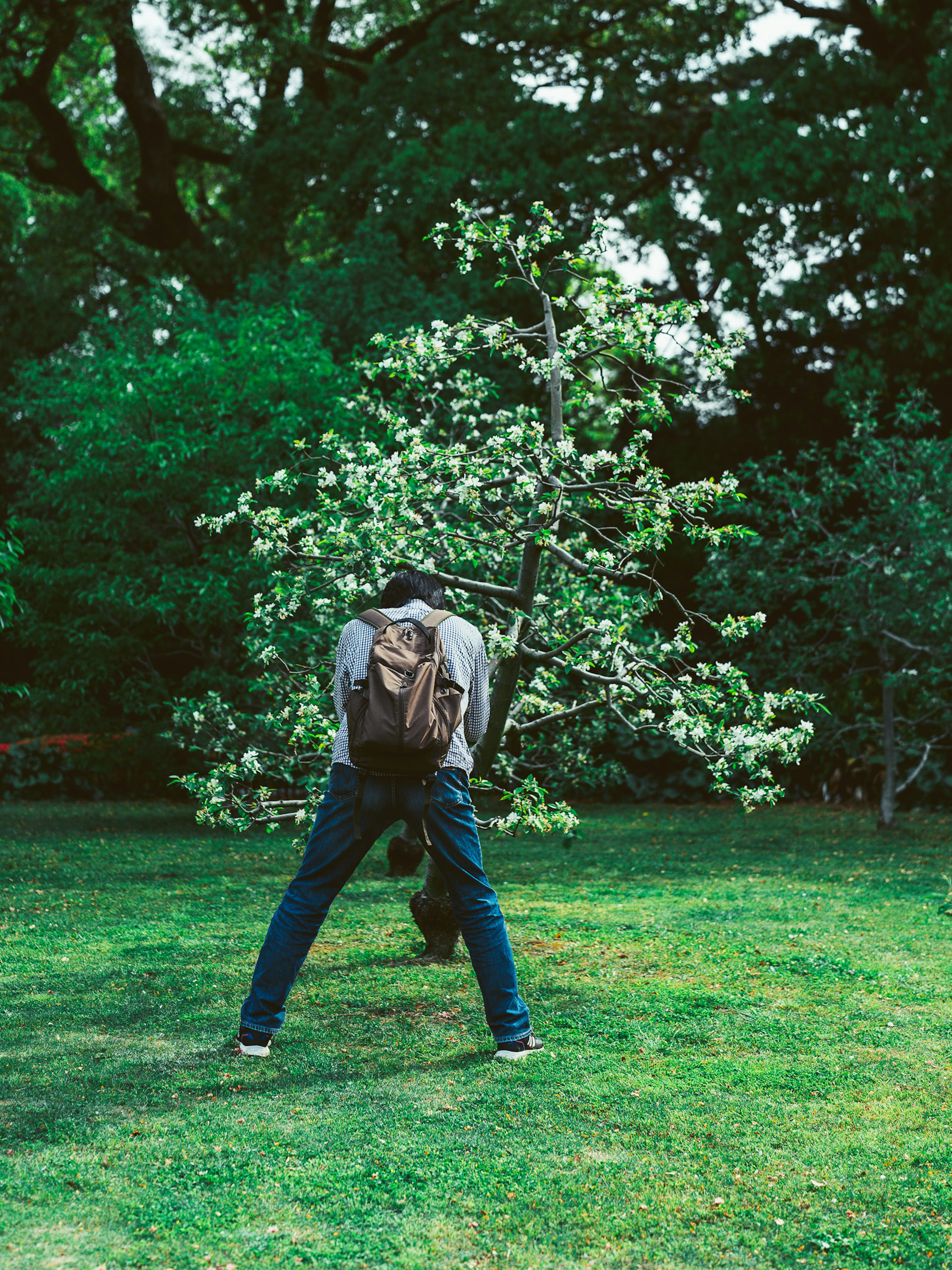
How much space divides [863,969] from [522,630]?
2.33 m

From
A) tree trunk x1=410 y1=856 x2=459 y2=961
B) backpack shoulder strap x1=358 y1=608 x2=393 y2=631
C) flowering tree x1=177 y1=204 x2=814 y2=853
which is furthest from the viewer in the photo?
tree trunk x1=410 y1=856 x2=459 y2=961

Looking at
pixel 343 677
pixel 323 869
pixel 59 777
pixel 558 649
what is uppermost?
pixel 558 649

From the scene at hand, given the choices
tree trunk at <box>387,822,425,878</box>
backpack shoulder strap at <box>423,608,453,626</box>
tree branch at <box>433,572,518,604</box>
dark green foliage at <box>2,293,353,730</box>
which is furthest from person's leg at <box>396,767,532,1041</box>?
dark green foliage at <box>2,293,353,730</box>

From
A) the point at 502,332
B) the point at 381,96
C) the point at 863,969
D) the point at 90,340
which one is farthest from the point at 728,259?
the point at 863,969

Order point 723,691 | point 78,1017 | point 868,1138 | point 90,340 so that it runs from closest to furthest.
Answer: point 868,1138
point 78,1017
point 723,691
point 90,340

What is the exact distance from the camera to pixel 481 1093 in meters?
4.12

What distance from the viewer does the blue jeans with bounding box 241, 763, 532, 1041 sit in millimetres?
4332

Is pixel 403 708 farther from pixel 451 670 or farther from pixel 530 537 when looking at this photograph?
pixel 530 537

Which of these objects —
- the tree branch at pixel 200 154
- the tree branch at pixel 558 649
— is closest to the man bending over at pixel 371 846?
the tree branch at pixel 558 649

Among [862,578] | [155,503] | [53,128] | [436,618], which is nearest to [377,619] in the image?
[436,618]

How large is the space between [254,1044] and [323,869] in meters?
0.72

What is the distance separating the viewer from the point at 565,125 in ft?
51.0

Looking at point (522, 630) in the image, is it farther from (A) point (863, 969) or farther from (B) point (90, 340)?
(B) point (90, 340)

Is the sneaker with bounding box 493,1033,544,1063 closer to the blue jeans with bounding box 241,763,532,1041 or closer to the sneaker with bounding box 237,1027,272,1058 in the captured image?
the blue jeans with bounding box 241,763,532,1041
